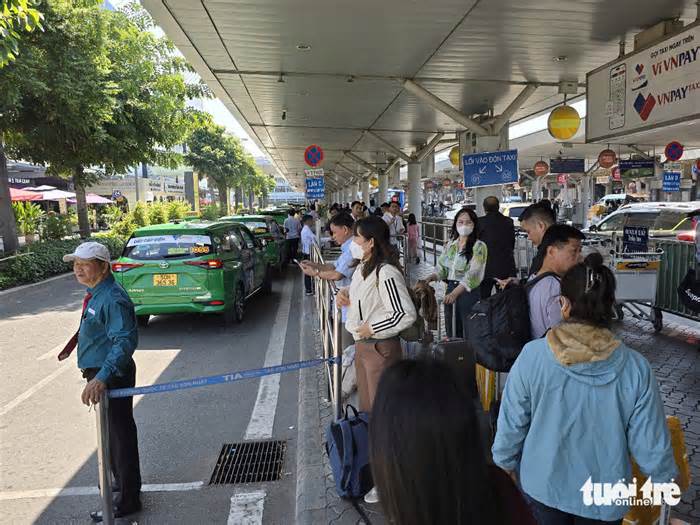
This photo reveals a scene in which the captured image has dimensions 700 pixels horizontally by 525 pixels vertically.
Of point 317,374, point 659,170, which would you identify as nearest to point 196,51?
point 317,374

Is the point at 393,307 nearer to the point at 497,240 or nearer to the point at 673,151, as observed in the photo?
the point at 497,240

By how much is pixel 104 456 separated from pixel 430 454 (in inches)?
109

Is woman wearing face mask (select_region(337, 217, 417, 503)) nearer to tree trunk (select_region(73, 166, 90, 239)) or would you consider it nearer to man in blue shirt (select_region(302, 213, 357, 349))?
man in blue shirt (select_region(302, 213, 357, 349))

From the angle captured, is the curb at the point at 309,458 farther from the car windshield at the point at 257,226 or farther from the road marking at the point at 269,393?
the car windshield at the point at 257,226

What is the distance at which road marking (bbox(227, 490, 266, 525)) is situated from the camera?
3736mm

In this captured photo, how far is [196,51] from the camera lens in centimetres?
824

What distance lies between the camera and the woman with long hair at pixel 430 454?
4.12ft

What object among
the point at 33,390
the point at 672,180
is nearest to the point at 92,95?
the point at 33,390

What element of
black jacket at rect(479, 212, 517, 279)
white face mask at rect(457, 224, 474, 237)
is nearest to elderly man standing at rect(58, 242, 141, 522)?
white face mask at rect(457, 224, 474, 237)

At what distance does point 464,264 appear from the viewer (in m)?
5.70

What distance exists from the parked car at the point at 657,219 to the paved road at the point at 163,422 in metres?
8.97

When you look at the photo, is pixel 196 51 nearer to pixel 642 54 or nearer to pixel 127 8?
pixel 642 54

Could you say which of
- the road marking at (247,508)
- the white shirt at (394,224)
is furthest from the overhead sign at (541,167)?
the road marking at (247,508)

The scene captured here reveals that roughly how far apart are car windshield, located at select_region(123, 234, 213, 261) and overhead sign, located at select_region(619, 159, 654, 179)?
21352 mm
